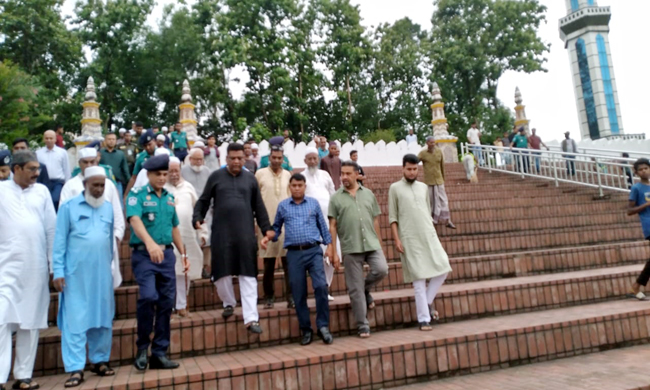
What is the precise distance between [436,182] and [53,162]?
5241 millimetres

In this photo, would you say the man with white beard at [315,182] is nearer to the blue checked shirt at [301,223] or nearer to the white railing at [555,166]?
the blue checked shirt at [301,223]

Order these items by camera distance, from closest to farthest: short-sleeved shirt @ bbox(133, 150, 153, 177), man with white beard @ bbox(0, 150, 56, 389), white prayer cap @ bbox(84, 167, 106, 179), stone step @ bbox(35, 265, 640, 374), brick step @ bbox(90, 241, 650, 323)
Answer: man with white beard @ bbox(0, 150, 56, 389) → white prayer cap @ bbox(84, 167, 106, 179) → stone step @ bbox(35, 265, 640, 374) → brick step @ bbox(90, 241, 650, 323) → short-sleeved shirt @ bbox(133, 150, 153, 177)

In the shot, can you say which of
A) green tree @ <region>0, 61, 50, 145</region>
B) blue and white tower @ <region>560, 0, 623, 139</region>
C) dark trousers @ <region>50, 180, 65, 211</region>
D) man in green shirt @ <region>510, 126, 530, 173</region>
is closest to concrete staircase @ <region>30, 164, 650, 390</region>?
dark trousers @ <region>50, 180, 65, 211</region>

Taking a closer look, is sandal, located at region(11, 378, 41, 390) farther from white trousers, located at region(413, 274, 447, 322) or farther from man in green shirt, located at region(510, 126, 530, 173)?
man in green shirt, located at region(510, 126, 530, 173)

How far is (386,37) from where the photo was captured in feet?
103

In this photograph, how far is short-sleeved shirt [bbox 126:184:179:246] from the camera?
3770mm

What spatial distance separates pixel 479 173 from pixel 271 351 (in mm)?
10000

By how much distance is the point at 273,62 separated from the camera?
82.4 feet

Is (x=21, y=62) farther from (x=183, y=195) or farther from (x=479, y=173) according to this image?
(x=183, y=195)

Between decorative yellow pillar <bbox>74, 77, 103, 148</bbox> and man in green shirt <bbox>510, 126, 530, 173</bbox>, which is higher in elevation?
decorative yellow pillar <bbox>74, 77, 103, 148</bbox>

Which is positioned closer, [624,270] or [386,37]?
[624,270]

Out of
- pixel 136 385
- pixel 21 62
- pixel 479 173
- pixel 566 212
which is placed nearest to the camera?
pixel 136 385

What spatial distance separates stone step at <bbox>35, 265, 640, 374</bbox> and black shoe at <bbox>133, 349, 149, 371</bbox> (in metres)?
0.36

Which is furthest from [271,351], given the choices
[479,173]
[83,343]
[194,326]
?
[479,173]
